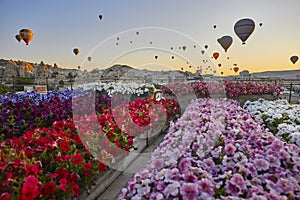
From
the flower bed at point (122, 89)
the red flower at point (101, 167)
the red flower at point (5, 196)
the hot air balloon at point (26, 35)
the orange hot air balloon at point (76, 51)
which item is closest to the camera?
the red flower at point (5, 196)

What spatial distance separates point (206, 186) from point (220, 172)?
32 centimetres

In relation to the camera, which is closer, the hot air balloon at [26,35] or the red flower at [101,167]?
the red flower at [101,167]

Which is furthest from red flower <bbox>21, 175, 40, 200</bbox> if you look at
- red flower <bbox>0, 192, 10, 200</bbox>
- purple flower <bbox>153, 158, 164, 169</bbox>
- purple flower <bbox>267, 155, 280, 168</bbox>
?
purple flower <bbox>267, 155, 280, 168</bbox>

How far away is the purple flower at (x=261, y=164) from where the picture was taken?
4.83 ft

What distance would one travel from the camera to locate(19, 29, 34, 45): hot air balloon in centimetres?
1259

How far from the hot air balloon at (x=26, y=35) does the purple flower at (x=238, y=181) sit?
47.1 ft

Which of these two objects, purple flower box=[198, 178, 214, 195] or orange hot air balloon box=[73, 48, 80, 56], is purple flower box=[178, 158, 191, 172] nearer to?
purple flower box=[198, 178, 214, 195]

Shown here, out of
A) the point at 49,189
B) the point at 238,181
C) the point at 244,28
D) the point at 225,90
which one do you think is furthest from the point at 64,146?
the point at 244,28

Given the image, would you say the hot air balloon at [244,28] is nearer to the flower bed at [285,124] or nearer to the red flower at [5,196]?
the flower bed at [285,124]

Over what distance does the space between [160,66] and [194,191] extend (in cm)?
493

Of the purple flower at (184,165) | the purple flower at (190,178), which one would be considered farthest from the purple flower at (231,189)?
the purple flower at (184,165)

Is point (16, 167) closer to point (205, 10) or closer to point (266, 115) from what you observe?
point (266, 115)

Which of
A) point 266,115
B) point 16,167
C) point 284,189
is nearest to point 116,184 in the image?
point 16,167

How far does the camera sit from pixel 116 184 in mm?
2412
